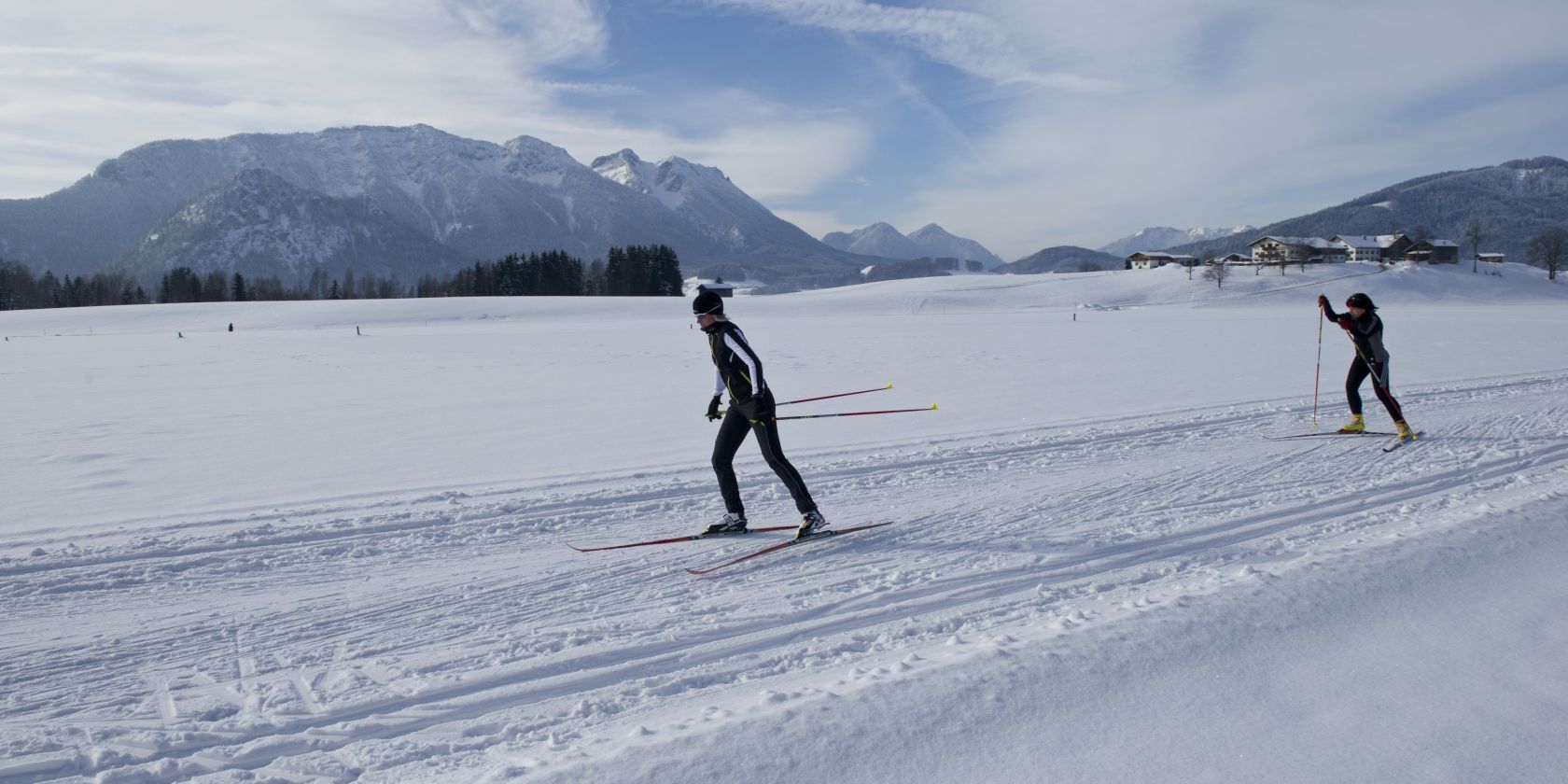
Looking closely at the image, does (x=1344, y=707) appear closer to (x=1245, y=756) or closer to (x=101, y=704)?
(x=1245, y=756)

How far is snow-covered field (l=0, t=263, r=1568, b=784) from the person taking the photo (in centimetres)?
339

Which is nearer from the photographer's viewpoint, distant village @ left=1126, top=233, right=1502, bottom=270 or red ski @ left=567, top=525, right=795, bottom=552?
red ski @ left=567, top=525, right=795, bottom=552

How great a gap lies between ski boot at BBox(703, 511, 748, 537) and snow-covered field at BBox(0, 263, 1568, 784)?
0.27 m

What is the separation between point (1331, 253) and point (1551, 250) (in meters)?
19.0

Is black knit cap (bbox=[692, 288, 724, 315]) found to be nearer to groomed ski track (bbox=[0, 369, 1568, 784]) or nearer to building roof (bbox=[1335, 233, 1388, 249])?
groomed ski track (bbox=[0, 369, 1568, 784])

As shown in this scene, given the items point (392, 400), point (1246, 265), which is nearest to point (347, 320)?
point (392, 400)

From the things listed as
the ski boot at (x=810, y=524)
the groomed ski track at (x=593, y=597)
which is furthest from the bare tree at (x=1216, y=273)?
the ski boot at (x=810, y=524)

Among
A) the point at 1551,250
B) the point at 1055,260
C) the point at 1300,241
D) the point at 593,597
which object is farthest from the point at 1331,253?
the point at 593,597

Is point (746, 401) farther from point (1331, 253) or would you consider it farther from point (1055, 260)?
point (1055, 260)

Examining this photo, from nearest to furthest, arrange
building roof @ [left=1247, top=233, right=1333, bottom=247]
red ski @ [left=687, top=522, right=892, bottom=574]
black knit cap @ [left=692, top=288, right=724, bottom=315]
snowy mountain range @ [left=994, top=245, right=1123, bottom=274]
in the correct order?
red ski @ [left=687, top=522, right=892, bottom=574] < black knit cap @ [left=692, top=288, right=724, bottom=315] < building roof @ [left=1247, top=233, right=1333, bottom=247] < snowy mountain range @ [left=994, top=245, right=1123, bottom=274]

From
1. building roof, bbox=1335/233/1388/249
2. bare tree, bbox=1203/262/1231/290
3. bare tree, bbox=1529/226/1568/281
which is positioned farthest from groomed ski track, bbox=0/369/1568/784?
building roof, bbox=1335/233/1388/249

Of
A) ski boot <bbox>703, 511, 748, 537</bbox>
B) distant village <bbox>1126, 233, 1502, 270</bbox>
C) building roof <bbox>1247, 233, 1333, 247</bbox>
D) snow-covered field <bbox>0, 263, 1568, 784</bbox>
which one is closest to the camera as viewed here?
snow-covered field <bbox>0, 263, 1568, 784</bbox>

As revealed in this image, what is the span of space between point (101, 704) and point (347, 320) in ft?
183

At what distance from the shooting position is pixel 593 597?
201 inches
